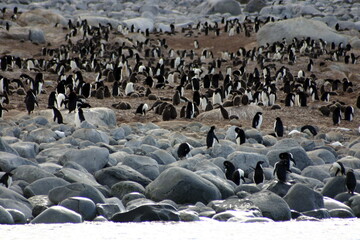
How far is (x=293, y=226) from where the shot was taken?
22.8 feet

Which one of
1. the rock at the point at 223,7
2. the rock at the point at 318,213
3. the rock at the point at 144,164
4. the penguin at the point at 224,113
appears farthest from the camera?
the rock at the point at 223,7

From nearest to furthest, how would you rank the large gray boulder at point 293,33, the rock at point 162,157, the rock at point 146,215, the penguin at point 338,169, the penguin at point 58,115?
1. the rock at point 146,215
2. the penguin at point 338,169
3. the rock at point 162,157
4. the penguin at point 58,115
5. the large gray boulder at point 293,33

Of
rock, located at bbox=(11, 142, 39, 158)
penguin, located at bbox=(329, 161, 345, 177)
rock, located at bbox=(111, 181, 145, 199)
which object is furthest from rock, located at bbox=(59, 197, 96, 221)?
penguin, located at bbox=(329, 161, 345, 177)

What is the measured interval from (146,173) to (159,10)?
44647 millimetres

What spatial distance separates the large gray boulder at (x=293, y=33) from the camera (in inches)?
1276

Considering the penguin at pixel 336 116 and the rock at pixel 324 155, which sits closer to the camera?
the rock at pixel 324 155

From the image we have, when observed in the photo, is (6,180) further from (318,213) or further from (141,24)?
(141,24)

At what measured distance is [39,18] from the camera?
3650cm

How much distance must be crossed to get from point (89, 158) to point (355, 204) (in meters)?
3.51

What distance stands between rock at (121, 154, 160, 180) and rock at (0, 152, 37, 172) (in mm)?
1339

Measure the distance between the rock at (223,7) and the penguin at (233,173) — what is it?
42546mm

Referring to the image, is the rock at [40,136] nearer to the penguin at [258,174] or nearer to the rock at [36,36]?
the penguin at [258,174]

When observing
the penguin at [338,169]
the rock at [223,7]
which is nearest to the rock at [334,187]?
the penguin at [338,169]

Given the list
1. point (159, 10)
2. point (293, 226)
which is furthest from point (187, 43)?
point (293, 226)
